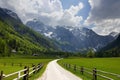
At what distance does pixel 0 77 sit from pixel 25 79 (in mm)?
10591

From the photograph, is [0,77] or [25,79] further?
[25,79]

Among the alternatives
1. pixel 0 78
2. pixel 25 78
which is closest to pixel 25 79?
pixel 25 78

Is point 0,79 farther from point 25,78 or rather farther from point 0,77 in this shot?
point 25,78

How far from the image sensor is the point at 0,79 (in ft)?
48.7

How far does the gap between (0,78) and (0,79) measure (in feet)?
0.23

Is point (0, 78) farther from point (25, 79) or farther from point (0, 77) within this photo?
point (25, 79)

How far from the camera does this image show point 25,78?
996 inches

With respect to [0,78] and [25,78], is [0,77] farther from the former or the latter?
[25,78]

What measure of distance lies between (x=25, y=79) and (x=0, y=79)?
10.6 m

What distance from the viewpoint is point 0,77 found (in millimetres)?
14891

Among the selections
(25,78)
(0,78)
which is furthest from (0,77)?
(25,78)

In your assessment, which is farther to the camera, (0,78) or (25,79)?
(25,79)

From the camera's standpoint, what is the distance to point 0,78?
1488 centimetres

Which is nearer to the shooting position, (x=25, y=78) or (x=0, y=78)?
(x=0, y=78)
